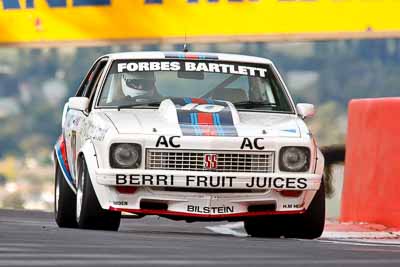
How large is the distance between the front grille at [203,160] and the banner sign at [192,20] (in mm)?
12219

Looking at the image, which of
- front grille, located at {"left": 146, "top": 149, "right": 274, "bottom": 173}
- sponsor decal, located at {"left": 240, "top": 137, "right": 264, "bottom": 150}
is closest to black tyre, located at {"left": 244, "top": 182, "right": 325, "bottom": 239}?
front grille, located at {"left": 146, "top": 149, "right": 274, "bottom": 173}

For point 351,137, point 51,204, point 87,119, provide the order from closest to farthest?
point 87,119 → point 351,137 → point 51,204

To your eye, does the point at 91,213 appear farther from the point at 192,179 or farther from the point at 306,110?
the point at 306,110

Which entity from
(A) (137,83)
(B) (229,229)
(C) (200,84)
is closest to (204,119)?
(A) (137,83)

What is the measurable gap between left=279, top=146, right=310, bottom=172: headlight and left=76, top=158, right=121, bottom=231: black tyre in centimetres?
129

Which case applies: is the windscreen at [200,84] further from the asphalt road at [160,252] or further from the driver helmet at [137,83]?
the asphalt road at [160,252]

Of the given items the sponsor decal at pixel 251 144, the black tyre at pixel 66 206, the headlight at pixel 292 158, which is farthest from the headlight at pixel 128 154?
the black tyre at pixel 66 206

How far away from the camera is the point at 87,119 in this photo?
44.0ft

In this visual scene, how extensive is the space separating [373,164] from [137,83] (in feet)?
11.9

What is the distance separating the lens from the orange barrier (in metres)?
15.9

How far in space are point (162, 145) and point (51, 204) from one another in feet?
36.0

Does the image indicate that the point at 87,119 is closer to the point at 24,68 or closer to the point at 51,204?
the point at 51,204

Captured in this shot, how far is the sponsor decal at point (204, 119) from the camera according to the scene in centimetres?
1255

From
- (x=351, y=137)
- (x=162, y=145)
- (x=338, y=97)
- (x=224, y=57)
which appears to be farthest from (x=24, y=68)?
(x=162, y=145)
